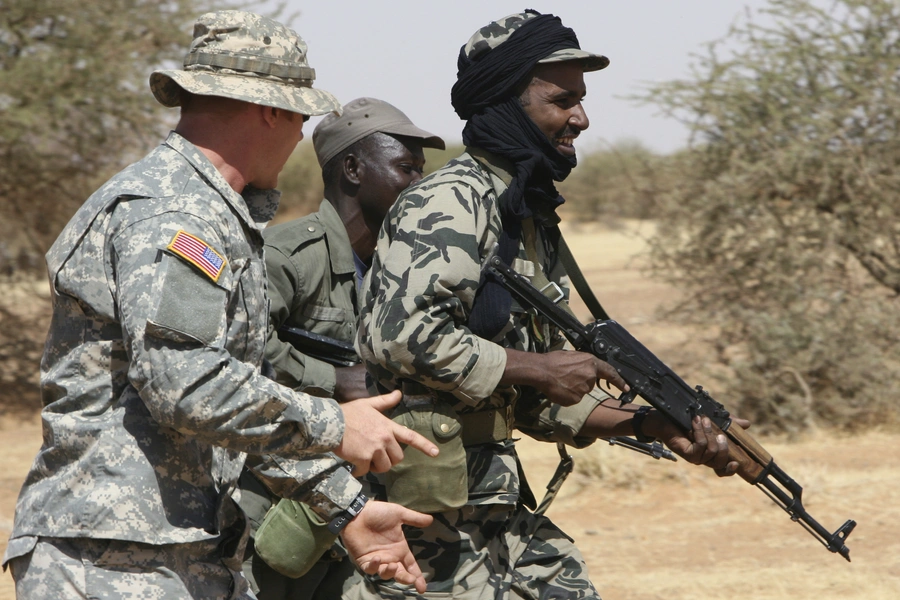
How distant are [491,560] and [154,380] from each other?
1357 mm

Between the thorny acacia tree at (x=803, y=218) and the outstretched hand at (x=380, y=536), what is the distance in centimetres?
651

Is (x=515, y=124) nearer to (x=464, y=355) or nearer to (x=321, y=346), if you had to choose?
(x=464, y=355)

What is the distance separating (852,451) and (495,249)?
17.6ft

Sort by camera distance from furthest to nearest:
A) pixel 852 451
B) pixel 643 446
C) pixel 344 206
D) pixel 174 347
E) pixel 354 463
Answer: pixel 852 451, pixel 344 206, pixel 643 446, pixel 354 463, pixel 174 347

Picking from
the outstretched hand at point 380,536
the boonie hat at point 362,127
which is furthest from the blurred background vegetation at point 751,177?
the outstretched hand at point 380,536

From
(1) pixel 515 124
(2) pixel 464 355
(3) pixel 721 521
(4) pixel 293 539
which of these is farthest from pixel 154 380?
(3) pixel 721 521

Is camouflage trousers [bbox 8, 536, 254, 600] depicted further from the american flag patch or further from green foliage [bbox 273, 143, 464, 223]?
green foliage [bbox 273, 143, 464, 223]

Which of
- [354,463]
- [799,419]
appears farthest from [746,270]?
[354,463]

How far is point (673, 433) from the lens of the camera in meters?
3.21

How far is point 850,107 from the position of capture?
8.88 meters

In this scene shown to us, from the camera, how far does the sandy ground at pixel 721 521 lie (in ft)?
17.3

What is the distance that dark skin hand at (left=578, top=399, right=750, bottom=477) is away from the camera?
3193 mm

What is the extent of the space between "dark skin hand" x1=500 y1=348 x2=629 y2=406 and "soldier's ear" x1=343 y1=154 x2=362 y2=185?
4.80 feet

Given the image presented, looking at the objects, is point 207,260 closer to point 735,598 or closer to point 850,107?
point 735,598
